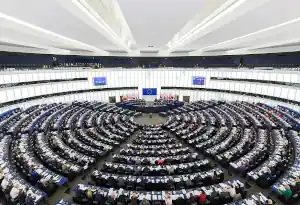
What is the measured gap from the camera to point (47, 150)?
15219 mm

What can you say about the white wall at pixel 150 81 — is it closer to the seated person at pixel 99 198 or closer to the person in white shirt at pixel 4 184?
the person in white shirt at pixel 4 184

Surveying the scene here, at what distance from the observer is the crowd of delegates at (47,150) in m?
10.9

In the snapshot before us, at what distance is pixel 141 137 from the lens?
19938mm

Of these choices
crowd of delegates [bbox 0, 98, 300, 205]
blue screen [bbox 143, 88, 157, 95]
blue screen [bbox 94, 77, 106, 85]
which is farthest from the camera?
blue screen [bbox 143, 88, 157, 95]

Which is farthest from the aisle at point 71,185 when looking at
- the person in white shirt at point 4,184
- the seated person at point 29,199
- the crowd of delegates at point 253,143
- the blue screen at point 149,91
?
the blue screen at point 149,91

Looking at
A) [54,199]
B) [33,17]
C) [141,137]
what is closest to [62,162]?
[54,199]

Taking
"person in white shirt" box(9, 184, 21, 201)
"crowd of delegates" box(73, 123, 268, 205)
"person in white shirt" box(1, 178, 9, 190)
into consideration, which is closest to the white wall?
"person in white shirt" box(1, 178, 9, 190)

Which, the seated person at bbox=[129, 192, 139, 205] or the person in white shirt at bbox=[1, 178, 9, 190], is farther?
the person in white shirt at bbox=[1, 178, 9, 190]

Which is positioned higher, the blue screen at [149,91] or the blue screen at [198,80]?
the blue screen at [198,80]

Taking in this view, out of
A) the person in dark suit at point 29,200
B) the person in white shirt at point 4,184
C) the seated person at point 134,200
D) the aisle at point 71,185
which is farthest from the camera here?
the aisle at point 71,185

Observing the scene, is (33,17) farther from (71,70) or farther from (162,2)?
(71,70)

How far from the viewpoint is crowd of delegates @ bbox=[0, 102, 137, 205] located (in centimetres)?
1087

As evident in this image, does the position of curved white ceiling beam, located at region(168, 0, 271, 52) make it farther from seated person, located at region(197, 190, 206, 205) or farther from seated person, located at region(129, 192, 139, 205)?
seated person, located at region(129, 192, 139, 205)

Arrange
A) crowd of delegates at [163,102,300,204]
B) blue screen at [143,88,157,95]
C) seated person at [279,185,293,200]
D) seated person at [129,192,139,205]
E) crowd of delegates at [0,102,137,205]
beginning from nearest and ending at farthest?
seated person at [129,192,139,205]
seated person at [279,185,293,200]
crowd of delegates at [0,102,137,205]
crowd of delegates at [163,102,300,204]
blue screen at [143,88,157,95]
